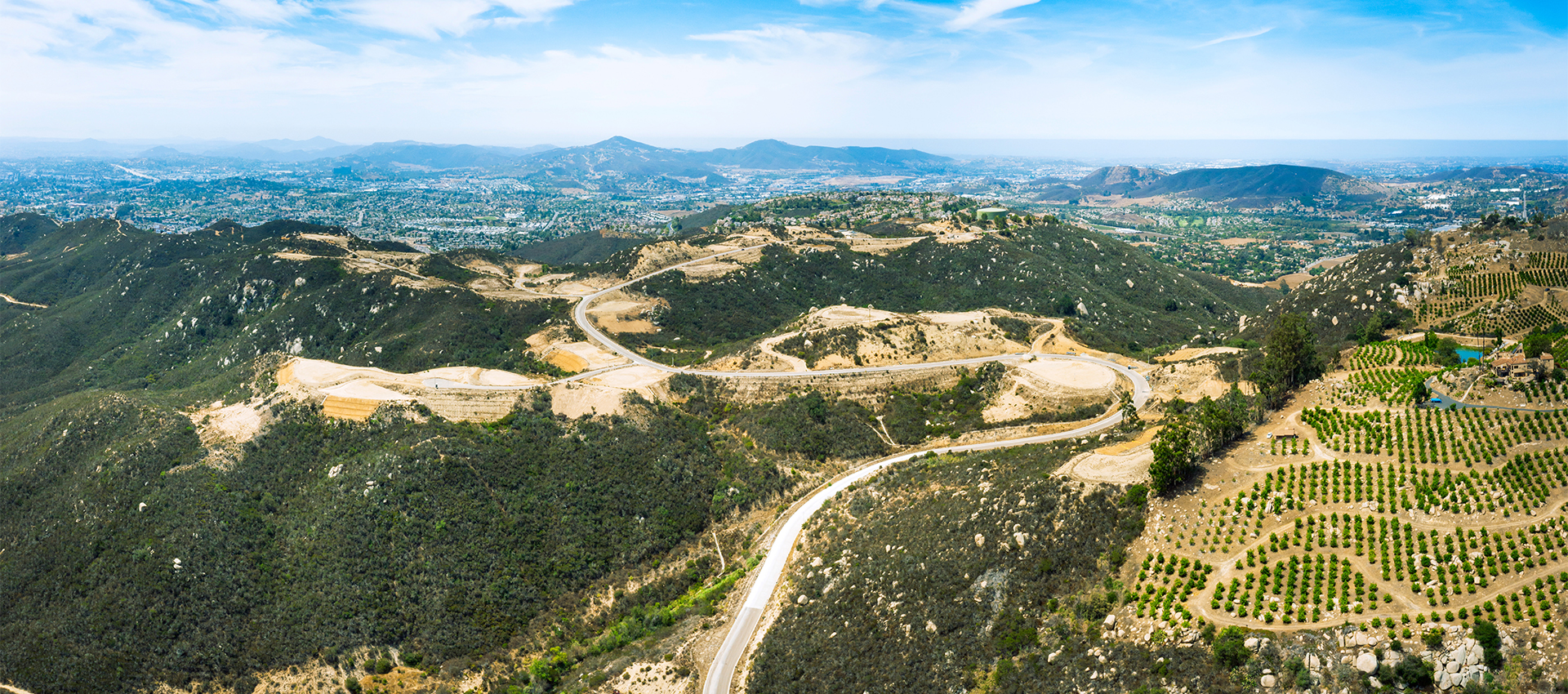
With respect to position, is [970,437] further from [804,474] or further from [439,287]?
[439,287]

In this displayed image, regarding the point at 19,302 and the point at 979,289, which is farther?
the point at 19,302

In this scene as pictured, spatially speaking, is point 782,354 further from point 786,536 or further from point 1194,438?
point 1194,438

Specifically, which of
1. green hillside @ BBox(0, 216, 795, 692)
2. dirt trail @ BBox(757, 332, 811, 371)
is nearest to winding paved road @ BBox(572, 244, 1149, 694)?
dirt trail @ BBox(757, 332, 811, 371)

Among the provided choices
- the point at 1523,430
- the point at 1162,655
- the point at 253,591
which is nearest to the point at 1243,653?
the point at 1162,655

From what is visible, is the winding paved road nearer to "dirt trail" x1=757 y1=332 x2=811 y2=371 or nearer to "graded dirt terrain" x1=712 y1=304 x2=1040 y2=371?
"graded dirt terrain" x1=712 y1=304 x2=1040 y2=371

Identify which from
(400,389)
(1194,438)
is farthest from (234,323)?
(1194,438)
